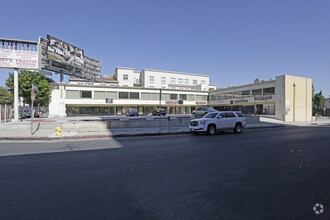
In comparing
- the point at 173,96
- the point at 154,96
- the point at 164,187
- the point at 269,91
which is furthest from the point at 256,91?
the point at 164,187

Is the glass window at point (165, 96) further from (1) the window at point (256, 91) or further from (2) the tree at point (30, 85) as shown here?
(2) the tree at point (30, 85)

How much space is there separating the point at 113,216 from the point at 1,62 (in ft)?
88.4

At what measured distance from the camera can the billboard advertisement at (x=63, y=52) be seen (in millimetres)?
44312

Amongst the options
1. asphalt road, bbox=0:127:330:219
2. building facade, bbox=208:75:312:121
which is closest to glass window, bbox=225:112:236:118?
asphalt road, bbox=0:127:330:219

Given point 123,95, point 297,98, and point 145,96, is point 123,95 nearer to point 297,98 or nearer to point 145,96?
point 145,96

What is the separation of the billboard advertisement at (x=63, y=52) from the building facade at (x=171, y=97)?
6407mm

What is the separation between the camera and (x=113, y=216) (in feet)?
10.3

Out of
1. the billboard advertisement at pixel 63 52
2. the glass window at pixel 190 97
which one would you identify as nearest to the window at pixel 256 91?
the glass window at pixel 190 97

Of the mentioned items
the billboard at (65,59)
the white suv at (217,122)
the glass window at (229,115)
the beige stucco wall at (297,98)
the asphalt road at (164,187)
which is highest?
the billboard at (65,59)

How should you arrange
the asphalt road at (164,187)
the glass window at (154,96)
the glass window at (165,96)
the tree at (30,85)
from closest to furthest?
the asphalt road at (164,187) < the tree at (30,85) < the glass window at (154,96) < the glass window at (165,96)

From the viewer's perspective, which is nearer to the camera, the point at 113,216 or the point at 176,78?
the point at 113,216

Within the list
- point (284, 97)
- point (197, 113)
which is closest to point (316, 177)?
point (197, 113)

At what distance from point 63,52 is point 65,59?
177 centimetres

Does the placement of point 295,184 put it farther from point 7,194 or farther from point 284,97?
point 284,97
